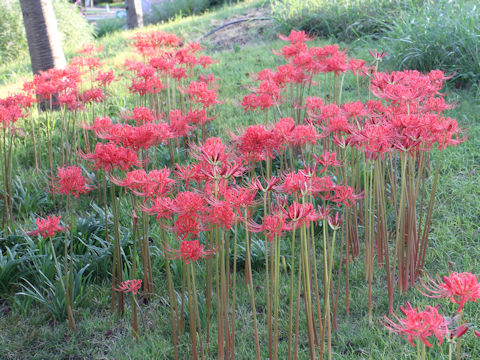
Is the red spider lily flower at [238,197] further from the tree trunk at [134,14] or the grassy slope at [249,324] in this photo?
the tree trunk at [134,14]

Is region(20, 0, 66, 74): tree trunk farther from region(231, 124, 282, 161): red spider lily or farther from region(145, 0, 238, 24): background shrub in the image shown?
region(145, 0, 238, 24): background shrub

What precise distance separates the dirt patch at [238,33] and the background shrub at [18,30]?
363 cm

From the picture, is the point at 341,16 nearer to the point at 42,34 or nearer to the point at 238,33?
the point at 238,33

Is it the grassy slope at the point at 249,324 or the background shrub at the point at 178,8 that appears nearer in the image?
the grassy slope at the point at 249,324

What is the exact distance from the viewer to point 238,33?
10.5 metres

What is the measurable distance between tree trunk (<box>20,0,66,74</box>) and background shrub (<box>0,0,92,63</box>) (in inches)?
205

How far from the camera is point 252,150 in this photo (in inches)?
88.8

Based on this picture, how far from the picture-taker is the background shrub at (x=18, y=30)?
1112 centimetres

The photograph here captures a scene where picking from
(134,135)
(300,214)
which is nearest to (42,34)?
(134,135)

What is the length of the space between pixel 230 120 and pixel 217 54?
382 cm

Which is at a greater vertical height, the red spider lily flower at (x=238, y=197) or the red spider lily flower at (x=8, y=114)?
the red spider lily flower at (x=8, y=114)

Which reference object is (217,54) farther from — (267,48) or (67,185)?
(67,185)

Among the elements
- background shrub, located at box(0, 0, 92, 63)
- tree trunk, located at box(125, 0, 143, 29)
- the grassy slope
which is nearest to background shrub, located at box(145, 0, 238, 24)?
tree trunk, located at box(125, 0, 143, 29)

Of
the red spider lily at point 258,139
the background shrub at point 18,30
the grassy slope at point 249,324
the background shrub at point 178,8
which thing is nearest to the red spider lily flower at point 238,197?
the red spider lily at point 258,139
